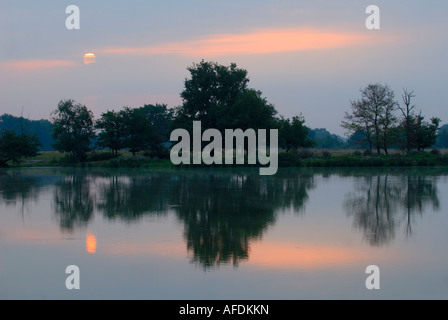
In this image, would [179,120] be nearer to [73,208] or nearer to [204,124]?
[204,124]

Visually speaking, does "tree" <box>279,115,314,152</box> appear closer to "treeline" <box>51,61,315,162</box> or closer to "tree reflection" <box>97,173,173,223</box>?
"treeline" <box>51,61,315,162</box>

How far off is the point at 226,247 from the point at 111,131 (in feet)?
172

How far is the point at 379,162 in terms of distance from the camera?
47625mm

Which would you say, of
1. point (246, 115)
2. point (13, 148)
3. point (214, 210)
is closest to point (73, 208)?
point (214, 210)

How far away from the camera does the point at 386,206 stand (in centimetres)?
1708

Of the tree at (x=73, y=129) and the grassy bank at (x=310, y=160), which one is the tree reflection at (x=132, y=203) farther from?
the tree at (x=73, y=129)

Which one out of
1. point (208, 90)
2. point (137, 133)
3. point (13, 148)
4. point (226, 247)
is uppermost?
point (208, 90)

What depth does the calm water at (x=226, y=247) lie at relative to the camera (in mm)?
7727

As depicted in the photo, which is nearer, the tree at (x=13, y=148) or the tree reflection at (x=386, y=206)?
the tree reflection at (x=386, y=206)

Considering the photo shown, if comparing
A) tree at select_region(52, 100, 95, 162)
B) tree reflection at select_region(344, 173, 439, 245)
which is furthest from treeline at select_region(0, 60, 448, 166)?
tree reflection at select_region(344, 173, 439, 245)

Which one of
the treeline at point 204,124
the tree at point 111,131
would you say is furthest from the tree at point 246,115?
the tree at point 111,131

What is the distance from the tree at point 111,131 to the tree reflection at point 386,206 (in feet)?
134

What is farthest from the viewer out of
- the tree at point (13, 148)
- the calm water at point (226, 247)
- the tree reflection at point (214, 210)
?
the tree at point (13, 148)

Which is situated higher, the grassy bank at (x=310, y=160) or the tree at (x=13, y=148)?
the tree at (x=13, y=148)
